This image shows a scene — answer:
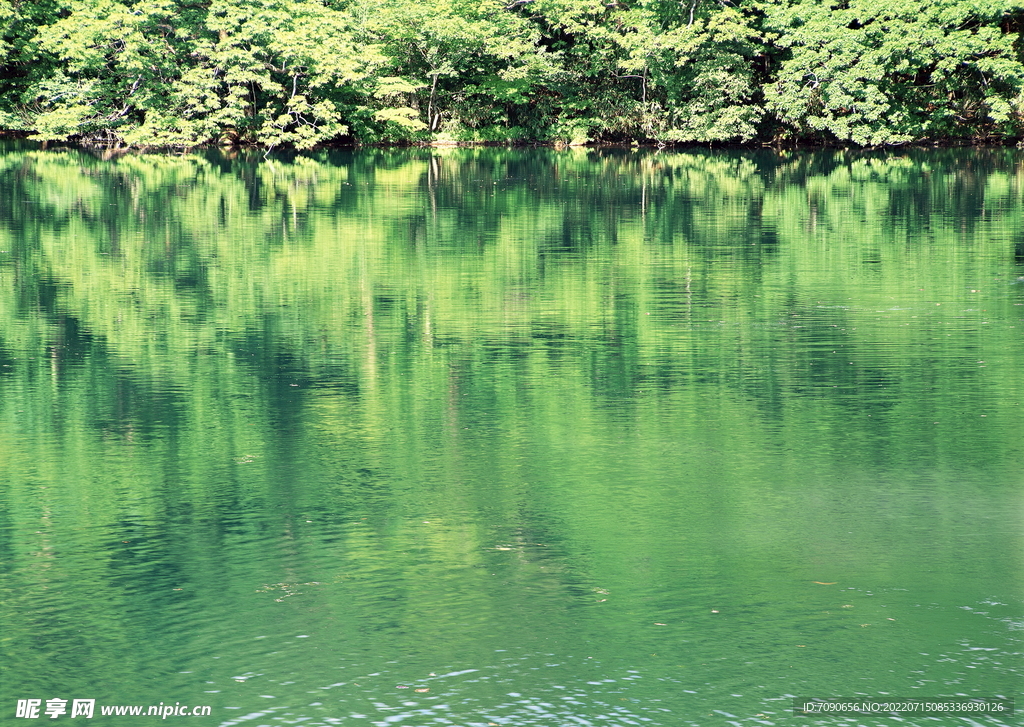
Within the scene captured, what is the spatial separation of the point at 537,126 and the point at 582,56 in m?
3.15

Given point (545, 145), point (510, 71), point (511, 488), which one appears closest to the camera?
point (511, 488)

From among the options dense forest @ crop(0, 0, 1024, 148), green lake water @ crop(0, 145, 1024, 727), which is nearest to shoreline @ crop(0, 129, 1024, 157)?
dense forest @ crop(0, 0, 1024, 148)

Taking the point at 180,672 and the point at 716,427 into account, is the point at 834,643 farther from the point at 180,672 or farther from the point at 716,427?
the point at 716,427

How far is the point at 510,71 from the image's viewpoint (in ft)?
167

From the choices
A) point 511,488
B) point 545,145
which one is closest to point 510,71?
point 545,145

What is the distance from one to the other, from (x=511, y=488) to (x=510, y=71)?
44.8m

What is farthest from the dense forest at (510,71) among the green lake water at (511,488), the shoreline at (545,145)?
the green lake water at (511,488)

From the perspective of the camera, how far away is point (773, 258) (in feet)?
59.7

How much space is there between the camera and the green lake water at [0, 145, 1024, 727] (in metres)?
5.27

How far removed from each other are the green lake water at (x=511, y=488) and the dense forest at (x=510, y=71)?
98.9 feet

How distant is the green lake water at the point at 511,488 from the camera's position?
5273 millimetres

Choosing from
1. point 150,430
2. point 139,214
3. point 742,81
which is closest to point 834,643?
point 150,430

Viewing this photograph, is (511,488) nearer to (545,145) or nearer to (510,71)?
(510,71)

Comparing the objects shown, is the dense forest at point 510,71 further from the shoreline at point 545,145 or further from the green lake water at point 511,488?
the green lake water at point 511,488
